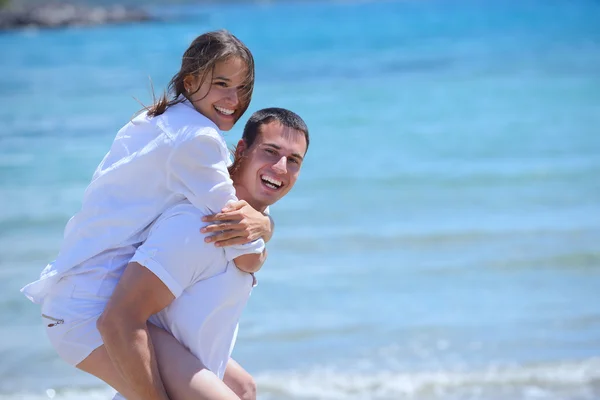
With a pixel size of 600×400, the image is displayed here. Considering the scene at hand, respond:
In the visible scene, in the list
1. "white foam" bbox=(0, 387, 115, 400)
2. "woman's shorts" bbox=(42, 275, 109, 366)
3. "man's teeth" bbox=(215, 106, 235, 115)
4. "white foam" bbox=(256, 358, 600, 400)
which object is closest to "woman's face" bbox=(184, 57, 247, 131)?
"man's teeth" bbox=(215, 106, 235, 115)

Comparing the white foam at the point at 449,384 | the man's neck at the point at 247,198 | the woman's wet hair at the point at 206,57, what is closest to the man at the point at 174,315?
the man's neck at the point at 247,198

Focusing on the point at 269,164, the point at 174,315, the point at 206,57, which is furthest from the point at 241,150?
the point at 174,315

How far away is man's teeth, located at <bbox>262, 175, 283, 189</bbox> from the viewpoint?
3.38 m

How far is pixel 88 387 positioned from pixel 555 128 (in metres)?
11.3

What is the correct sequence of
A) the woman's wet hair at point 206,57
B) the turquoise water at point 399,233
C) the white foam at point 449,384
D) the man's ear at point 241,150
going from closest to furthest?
the woman's wet hair at point 206,57 → the man's ear at point 241,150 → the white foam at point 449,384 → the turquoise water at point 399,233

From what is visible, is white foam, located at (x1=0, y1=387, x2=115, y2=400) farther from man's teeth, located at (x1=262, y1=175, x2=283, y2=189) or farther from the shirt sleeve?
the shirt sleeve

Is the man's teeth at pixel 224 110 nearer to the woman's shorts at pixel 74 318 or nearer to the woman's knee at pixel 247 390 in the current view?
the woman's shorts at pixel 74 318

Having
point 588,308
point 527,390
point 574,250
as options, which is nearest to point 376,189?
point 574,250

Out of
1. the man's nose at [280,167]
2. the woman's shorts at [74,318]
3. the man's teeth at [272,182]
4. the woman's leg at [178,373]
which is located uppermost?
the man's nose at [280,167]

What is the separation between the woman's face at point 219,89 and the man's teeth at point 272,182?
0.27 meters

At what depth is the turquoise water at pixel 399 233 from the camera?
19.7ft

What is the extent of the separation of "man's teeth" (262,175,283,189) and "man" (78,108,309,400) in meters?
0.02

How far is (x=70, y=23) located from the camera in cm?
5891

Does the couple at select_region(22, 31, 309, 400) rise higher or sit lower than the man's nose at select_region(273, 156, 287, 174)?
lower
